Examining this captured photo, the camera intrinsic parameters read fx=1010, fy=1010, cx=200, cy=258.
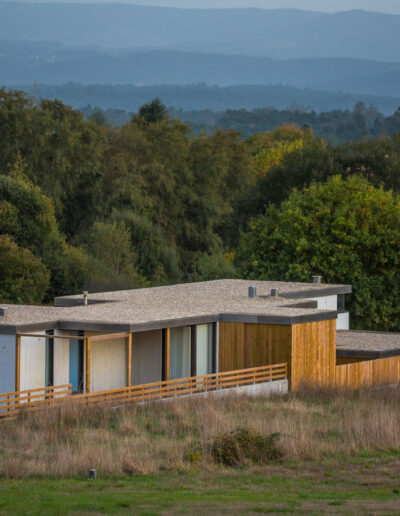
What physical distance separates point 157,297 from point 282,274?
42.8 ft

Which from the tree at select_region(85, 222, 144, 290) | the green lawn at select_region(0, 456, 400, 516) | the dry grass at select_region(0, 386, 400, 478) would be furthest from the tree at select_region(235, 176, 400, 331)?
the green lawn at select_region(0, 456, 400, 516)

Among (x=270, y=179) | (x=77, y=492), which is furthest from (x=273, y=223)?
(x=77, y=492)

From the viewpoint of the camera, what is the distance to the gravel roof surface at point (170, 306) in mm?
25844

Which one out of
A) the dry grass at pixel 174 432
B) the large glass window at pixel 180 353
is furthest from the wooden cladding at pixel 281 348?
the dry grass at pixel 174 432

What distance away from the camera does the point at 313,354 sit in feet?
90.6

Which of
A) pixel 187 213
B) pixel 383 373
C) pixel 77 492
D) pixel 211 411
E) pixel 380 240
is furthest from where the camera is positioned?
pixel 187 213

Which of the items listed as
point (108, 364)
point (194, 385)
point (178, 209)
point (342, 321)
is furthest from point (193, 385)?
point (178, 209)

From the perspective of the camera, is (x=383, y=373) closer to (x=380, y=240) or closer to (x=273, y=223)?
(x=380, y=240)

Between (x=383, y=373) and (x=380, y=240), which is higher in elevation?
(x=380, y=240)

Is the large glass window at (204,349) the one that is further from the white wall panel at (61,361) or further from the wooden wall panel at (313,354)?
the white wall panel at (61,361)

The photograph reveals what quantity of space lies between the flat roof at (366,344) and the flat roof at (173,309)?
1.60 meters

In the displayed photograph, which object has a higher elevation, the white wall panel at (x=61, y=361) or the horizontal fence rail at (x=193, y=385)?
the white wall panel at (x=61, y=361)

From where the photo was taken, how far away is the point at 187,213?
76.8 meters

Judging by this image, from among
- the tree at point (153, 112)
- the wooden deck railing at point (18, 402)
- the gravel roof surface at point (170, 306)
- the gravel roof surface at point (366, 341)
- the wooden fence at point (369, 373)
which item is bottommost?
the wooden fence at point (369, 373)
